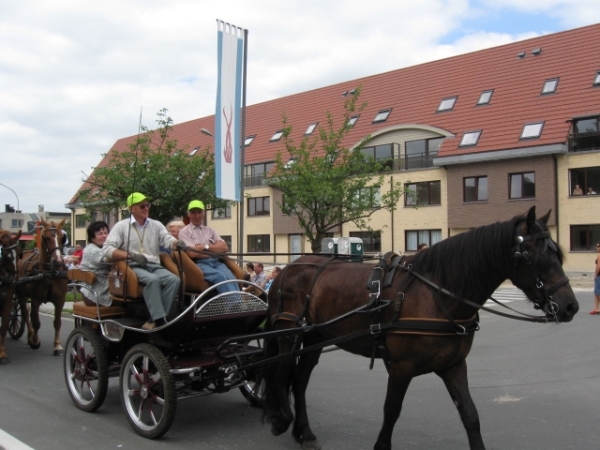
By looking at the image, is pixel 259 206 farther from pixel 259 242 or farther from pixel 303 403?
pixel 303 403

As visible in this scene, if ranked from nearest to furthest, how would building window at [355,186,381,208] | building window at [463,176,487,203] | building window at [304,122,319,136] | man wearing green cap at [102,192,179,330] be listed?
1. man wearing green cap at [102,192,179,330]
2. building window at [355,186,381,208]
3. building window at [463,176,487,203]
4. building window at [304,122,319,136]

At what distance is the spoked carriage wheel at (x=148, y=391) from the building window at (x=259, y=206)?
34.1 metres

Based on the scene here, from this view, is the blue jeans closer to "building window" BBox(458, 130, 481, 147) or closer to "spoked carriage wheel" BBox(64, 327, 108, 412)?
"spoked carriage wheel" BBox(64, 327, 108, 412)

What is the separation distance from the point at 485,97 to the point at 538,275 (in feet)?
101

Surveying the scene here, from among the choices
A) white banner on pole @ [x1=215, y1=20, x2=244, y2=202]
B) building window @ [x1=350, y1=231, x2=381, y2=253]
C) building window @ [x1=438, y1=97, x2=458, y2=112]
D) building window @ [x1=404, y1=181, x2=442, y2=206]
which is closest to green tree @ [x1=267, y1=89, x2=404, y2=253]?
white banner on pole @ [x1=215, y1=20, x2=244, y2=202]

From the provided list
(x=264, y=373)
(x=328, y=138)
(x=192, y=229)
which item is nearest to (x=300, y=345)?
(x=264, y=373)

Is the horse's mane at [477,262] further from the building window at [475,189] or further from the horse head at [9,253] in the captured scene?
the building window at [475,189]

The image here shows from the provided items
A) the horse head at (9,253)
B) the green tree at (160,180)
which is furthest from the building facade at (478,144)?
the horse head at (9,253)

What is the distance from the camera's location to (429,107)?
115 feet

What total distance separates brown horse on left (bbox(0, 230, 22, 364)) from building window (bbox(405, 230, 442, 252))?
2540cm

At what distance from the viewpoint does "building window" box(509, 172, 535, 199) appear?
29359 millimetres

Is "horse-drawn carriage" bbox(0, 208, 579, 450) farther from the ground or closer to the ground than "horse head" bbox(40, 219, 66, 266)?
closer to the ground

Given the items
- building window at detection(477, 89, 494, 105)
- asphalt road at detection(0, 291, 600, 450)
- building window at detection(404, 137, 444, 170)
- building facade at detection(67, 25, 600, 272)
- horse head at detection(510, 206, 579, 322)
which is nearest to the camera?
horse head at detection(510, 206, 579, 322)

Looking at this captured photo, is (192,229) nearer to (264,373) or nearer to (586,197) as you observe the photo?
(264,373)
